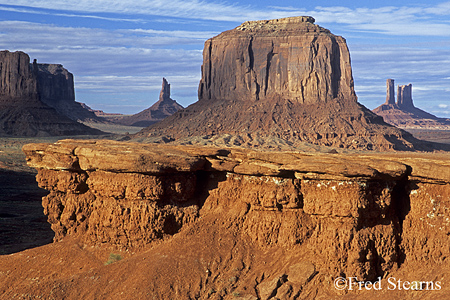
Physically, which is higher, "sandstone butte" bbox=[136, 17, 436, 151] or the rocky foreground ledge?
"sandstone butte" bbox=[136, 17, 436, 151]

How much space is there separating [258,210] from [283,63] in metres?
91.7

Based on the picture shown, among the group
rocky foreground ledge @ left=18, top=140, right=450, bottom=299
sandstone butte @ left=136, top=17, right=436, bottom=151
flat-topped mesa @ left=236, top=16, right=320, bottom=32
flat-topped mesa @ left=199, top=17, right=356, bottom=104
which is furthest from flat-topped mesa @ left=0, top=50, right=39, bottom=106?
rocky foreground ledge @ left=18, top=140, right=450, bottom=299

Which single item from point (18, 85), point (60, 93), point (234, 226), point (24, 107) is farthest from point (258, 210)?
point (60, 93)

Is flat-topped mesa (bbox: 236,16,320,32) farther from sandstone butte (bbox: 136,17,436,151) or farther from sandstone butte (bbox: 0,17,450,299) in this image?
sandstone butte (bbox: 0,17,450,299)

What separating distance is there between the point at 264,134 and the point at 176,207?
262 feet

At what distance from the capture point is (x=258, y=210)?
57.1ft

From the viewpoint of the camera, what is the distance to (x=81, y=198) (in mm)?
19516

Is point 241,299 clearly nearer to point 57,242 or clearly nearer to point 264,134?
point 57,242

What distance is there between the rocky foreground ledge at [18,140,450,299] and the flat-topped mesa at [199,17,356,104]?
88.5 metres

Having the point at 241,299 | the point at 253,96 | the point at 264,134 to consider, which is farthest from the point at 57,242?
the point at 253,96

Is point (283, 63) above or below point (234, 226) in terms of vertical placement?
above

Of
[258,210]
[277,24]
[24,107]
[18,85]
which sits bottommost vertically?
[258,210]

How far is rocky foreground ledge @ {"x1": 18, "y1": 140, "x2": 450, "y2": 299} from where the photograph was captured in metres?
15.6

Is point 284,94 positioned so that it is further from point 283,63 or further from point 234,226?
point 234,226
